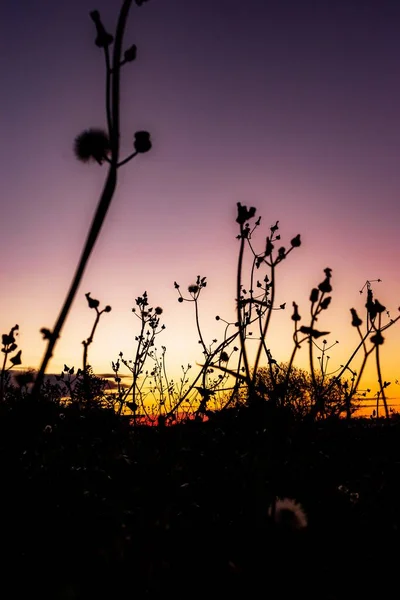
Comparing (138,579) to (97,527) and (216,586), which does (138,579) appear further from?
(97,527)

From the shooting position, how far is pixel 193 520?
3271mm

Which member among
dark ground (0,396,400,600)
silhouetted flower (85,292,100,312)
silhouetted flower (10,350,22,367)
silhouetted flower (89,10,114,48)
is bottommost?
dark ground (0,396,400,600)

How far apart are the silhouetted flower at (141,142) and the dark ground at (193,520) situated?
910 millimetres

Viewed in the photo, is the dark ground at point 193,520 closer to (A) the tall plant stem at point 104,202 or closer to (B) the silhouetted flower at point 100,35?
(A) the tall plant stem at point 104,202

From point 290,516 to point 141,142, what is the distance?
214 centimetres

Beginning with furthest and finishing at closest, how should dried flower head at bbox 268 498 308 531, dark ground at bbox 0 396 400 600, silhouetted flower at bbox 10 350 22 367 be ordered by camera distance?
silhouetted flower at bbox 10 350 22 367, dried flower head at bbox 268 498 308 531, dark ground at bbox 0 396 400 600

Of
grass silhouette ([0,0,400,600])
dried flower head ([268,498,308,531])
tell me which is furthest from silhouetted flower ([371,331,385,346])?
dried flower head ([268,498,308,531])

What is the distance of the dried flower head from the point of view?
2.74 m

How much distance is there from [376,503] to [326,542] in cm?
101

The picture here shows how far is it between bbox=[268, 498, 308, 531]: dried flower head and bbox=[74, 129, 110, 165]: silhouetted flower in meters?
2.06

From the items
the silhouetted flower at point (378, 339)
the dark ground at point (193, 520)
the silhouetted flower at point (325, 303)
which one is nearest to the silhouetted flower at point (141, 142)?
the dark ground at point (193, 520)

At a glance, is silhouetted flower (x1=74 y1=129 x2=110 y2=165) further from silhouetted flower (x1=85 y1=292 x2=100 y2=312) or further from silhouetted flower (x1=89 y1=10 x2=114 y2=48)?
silhouetted flower (x1=85 y1=292 x2=100 y2=312)

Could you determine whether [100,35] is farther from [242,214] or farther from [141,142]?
[242,214]

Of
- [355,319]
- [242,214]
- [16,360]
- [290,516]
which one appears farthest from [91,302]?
[355,319]
